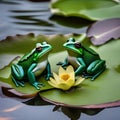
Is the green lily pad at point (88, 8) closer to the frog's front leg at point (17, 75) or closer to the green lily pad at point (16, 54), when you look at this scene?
the green lily pad at point (16, 54)

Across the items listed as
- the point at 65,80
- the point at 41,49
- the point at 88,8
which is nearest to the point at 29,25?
the point at 88,8

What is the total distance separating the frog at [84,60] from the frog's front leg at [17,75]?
156 mm

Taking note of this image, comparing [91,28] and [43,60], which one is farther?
[91,28]

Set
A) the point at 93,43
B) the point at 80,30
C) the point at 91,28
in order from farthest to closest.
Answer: the point at 80,30
the point at 91,28
the point at 93,43

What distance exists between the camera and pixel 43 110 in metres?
1.11

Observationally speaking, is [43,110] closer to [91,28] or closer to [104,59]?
[104,59]

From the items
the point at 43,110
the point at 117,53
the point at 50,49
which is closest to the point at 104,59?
the point at 117,53

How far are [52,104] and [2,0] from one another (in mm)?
847

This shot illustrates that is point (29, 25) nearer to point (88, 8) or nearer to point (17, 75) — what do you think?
point (88, 8)

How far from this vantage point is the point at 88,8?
1.68 meters

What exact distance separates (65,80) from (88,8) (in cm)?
61

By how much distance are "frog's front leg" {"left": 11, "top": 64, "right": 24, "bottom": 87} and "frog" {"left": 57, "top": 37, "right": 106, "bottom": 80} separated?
156 millimetres

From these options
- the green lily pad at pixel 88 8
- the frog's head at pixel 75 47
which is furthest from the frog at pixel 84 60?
the green lily pad at pixel 88 8

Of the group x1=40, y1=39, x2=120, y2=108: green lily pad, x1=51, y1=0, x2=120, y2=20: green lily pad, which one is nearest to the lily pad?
x1=40, y1=39, x2=120, y2=108: green lily pad
